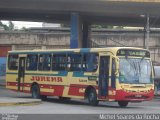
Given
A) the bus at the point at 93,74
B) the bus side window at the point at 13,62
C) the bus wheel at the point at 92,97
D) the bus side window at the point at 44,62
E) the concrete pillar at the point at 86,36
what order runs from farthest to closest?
the concrete pillar at the point at 86,36 < the bus side window at the point at 13,62 < the bus side window at the point at 44,62 < the bus wheel at the point at 92,97 < the bus at the point at 93,74

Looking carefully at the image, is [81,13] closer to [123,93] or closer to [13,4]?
[13,4]

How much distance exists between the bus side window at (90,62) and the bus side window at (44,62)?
309cm

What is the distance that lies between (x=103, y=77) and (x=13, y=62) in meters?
8.52

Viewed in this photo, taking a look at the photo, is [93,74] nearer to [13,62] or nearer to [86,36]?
[13,62]

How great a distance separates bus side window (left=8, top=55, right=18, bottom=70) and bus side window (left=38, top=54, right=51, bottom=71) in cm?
252

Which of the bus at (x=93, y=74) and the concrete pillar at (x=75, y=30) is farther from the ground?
the concrete pillar at (x=75, y=30)

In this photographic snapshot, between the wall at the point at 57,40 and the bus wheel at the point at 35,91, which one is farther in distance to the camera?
the wall at the point at 57,40

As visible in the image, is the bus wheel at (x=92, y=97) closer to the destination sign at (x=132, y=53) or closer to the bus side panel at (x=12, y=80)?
the destination sign at (x=132, y=53)

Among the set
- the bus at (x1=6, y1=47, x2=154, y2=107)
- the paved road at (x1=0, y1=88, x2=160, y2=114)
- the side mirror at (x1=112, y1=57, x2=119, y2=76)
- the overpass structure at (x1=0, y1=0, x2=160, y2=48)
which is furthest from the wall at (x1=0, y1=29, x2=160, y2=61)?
the side mirror at (x1=112, y1=57, x2=119, y2=76)

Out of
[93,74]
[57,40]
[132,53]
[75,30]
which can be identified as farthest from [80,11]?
[132,53]

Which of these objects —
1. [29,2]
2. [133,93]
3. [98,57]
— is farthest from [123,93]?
[29,2]

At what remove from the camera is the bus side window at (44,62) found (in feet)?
99.5

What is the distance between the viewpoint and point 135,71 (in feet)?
86.2

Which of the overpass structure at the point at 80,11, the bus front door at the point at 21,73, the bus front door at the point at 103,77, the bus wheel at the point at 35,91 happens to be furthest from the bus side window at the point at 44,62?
the overpass structure at the point at 80,11
